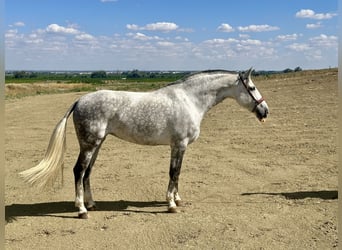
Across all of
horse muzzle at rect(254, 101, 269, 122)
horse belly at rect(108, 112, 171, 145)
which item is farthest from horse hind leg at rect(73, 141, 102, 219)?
horse muzzle at rect(254, 101, 269, 122)

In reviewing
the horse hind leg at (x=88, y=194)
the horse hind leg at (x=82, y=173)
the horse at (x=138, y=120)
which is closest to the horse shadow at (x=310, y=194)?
the horse at (x=138, y=120)

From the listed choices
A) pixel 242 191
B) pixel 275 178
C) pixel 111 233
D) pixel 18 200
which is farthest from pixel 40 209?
pixel 275 178

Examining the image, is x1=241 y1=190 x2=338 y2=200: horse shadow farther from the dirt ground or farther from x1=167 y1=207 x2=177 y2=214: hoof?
x1=167 y1=207 x2=177 y2=214: hoof

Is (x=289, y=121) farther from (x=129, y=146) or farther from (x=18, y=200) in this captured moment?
(x=18, y=200)

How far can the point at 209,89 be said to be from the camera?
5832mm

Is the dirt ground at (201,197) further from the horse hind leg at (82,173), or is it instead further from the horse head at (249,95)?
the horse head at (249,95)

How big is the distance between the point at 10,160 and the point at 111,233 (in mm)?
5207

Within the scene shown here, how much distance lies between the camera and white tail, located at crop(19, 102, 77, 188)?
5.35 m

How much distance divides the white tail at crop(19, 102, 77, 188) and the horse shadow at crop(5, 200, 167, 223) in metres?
0.60

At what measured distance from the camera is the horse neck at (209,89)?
228 inches

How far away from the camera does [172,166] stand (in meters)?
5.74

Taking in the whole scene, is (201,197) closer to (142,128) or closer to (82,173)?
(142,128)

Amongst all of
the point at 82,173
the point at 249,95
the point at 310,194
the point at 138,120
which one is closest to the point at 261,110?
the point at 249,95

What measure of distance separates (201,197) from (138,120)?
1886 mm
